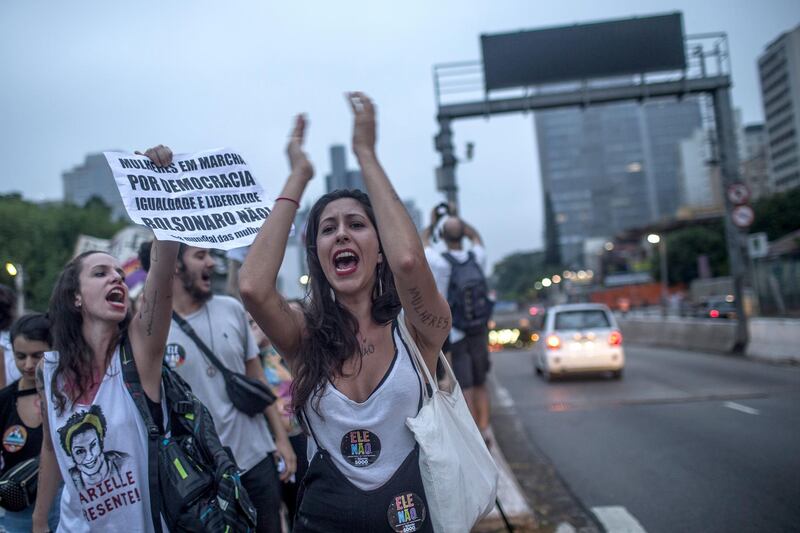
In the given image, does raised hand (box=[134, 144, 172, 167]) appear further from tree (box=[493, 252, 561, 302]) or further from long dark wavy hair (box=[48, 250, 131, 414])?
tree (box=[493, 252, 561, 302])

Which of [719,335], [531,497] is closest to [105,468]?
[531,497]

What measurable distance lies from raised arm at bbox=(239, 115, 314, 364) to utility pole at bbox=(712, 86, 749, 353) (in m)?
15.0

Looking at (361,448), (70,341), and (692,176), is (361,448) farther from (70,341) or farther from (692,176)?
(692,176)

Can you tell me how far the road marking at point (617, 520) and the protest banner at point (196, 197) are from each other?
351 cm

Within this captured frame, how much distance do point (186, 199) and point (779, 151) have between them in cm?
14563

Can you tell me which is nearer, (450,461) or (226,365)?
(450,461)

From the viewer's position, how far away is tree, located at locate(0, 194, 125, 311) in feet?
108

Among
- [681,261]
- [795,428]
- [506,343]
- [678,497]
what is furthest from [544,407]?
[681,261]

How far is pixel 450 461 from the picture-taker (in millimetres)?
2082

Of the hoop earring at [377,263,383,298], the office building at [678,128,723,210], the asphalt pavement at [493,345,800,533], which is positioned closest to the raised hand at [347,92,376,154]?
the hoop earring at [377,263,383,298]

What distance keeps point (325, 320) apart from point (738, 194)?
1495 cm

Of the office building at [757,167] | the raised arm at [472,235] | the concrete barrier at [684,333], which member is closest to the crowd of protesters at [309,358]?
the raised arm at [472,235]

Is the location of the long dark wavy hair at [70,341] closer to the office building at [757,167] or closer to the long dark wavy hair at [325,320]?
the long dark wavy hair at [325,320]

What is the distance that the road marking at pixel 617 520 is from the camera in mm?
4750
